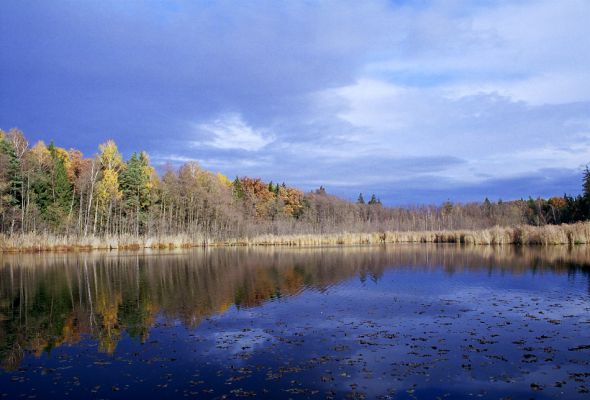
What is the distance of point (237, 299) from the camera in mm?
19031

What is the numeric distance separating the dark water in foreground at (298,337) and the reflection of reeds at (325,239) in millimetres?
25509

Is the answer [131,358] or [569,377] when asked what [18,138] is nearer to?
[131,358]

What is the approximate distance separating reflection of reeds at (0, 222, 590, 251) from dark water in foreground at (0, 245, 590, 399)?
25509 millimetres

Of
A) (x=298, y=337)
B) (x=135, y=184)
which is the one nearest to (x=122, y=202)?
(x=135, y=184)

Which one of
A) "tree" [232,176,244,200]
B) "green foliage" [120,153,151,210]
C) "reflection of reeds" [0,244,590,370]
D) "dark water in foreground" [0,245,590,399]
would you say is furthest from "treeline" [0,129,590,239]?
"dark water in foreground" [0,245,590,399]

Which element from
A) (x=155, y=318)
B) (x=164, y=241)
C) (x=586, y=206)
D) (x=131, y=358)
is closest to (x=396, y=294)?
(x=155, y=318)

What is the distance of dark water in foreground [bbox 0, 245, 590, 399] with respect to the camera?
349 inches

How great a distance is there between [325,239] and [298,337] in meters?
47.2

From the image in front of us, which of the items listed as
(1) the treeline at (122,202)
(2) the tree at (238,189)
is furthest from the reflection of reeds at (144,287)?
(2) the tree at (238,189)

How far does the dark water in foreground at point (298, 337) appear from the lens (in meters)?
8.86

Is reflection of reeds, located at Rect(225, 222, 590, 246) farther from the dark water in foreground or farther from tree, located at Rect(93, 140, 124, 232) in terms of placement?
the dark water in foreground

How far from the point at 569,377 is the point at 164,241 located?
49.9 metres

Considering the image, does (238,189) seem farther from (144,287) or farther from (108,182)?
(144,287)

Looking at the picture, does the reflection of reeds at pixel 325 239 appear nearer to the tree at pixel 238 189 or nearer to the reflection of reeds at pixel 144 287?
the reflection of reeds at pixel 144 287
